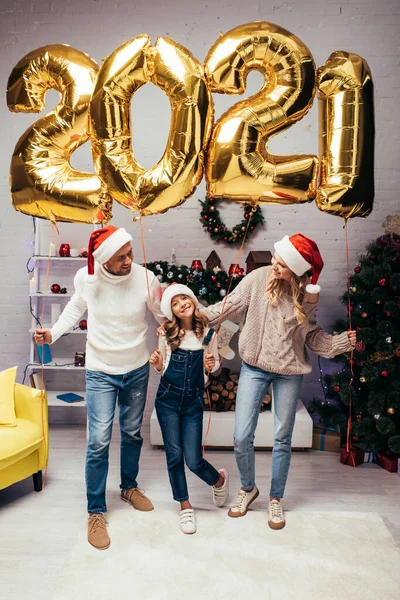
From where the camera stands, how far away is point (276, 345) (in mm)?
2664

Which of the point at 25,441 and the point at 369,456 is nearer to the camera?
the point at 25,441

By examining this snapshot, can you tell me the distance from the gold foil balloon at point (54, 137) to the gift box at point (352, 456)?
2.32 m

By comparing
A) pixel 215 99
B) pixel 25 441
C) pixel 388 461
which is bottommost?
pixel 388 461

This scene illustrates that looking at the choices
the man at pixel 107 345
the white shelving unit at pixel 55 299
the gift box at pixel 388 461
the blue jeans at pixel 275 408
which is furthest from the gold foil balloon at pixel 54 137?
the gift box at pixel 388 461

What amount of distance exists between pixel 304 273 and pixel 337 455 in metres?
1.71

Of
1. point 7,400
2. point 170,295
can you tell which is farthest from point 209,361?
point 7,400

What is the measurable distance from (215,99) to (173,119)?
213 cm

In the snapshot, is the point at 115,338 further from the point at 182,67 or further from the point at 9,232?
the point at 9,232

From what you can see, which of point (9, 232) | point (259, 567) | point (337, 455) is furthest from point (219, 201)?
point (259, 567)

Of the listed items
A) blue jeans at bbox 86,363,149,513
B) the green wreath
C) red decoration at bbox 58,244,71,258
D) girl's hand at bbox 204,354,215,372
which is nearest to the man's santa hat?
blue jeans at bbox 86,363,149,513

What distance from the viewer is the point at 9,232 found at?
4293 millimetres

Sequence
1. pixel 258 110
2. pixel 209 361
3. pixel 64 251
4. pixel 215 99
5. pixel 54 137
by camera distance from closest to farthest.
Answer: pixel 258 110 → pixel 54 137 → pixel 209 361 → pixel 64 251 → pixel 215 99

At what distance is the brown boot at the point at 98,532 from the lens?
2541 mm

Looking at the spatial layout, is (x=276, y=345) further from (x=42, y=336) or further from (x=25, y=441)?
(x=25, y=441)
